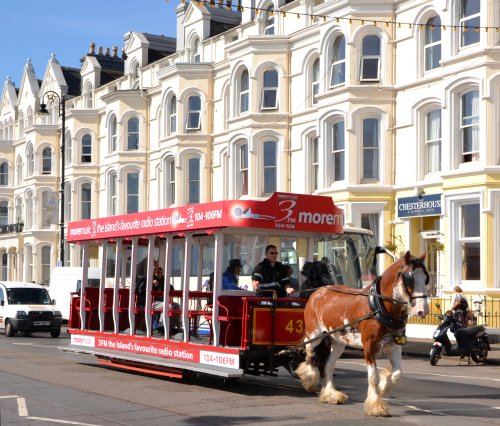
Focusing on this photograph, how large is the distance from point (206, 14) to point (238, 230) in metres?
31.3

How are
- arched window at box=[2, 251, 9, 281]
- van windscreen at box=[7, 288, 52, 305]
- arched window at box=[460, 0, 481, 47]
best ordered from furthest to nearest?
arched window at box=[2, 251, 9, 281] < van windscreen at box=[7, 288, 52, 305] < arched window at box=[460, 0, 481, 47]

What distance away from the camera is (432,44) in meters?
31.3

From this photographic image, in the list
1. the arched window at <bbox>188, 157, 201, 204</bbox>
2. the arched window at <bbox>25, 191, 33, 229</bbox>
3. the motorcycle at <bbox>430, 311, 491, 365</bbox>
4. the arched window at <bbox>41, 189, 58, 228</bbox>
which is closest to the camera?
the motorcycle at <bbox>430, 311, 491, 365</bbox>

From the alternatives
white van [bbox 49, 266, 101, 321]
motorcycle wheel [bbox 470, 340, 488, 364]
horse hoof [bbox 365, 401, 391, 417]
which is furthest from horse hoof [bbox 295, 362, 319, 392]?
white van [bbox 49, 266, 101, 321]

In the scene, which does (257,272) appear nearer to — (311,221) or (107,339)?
(311,221)

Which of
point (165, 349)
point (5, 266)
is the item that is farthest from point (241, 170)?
point (5, 266)

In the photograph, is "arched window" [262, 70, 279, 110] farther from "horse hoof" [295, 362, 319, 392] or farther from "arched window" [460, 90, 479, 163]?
"horse hoof" [295, 362, 319, 392]

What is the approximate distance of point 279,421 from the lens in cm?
1153

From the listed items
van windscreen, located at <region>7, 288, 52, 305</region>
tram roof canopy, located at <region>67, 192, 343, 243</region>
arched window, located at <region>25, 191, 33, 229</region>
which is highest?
arched window, located at <region>25, 191, 33, 229</region>

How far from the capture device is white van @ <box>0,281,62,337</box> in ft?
99.6

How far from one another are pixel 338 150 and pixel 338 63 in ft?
10.1

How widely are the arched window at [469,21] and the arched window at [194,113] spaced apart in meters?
16.2

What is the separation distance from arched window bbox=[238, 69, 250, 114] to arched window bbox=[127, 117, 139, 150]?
10070 millimetres

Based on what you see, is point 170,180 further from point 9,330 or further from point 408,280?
point 408,280
